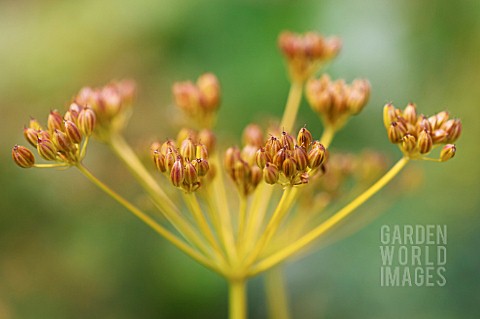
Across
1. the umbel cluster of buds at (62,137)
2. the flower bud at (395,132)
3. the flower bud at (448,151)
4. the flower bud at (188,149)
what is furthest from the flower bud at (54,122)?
the flower bud at (448,151)

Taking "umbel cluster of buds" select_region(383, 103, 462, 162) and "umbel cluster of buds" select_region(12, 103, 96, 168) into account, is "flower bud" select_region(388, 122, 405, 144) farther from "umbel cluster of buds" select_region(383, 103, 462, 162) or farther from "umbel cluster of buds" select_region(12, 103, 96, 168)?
"umbel cluster of buds" select_region(12, 103, 96, 168)

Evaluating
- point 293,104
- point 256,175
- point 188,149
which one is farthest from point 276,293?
point 188,149

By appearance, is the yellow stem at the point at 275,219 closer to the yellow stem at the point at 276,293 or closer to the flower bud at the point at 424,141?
the flower bud at the point at 424,141

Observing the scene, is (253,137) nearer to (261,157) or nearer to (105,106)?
(261,157)

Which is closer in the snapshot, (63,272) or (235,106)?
(63,272)

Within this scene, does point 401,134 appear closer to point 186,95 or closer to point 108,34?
point 186,95

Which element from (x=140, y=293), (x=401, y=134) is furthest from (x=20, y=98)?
(x=401, y=134)
